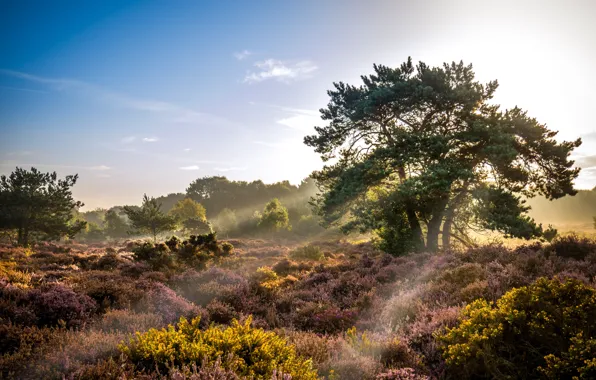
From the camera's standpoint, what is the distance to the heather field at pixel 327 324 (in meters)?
3.39

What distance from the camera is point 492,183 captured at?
51.6 ft

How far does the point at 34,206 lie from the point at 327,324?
29576 millimetres

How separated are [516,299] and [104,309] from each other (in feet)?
26.6

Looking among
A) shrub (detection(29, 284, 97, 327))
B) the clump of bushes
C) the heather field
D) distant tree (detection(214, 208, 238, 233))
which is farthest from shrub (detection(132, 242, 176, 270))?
distant tree (detection(214, 208, 238, 233))

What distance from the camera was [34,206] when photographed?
24.8 metres

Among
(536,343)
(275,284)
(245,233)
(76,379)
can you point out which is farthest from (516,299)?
(245,233)

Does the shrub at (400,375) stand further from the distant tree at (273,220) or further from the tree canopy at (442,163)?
the distant tree at (273,220)

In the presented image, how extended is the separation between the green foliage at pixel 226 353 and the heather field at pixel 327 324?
2 cm

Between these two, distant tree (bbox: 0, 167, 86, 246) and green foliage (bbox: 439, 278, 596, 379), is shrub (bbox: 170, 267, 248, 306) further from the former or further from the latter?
distant tree (bbox: 0, 167, 86, 246)

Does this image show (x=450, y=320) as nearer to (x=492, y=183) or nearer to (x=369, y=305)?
(x=369, y=305)

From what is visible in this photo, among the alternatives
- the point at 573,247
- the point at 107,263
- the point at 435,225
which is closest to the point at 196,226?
the point at 107,263

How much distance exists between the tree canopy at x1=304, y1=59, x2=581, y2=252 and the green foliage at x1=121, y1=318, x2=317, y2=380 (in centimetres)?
1138

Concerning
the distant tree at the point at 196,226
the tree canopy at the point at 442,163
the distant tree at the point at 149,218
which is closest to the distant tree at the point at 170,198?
the distant tree at the point at 196,226

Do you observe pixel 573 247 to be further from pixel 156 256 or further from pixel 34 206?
pixel 34 206
